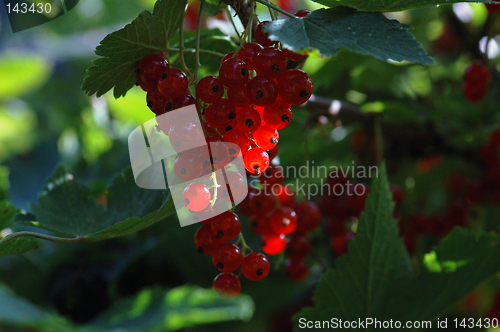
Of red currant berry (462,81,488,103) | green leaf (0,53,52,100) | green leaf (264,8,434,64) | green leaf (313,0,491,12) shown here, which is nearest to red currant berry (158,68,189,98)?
green leaf (264,8,434,64)

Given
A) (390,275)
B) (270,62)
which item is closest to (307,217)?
(390,275)

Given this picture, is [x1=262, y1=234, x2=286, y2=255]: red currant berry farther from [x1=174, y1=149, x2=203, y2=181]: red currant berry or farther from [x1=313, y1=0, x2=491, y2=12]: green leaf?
[x1=313, y1=0, x2=491, y2=12]: green leaf

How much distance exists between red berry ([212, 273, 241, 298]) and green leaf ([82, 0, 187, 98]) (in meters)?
0.32

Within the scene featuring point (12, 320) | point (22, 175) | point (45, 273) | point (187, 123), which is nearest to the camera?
point (12, 320)

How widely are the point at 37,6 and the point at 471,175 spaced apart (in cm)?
132

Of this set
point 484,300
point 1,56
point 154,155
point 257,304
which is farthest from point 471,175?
point 1,56

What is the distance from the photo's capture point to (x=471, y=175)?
1369 mm

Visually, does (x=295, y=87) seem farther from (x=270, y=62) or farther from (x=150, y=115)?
(x=150, y=115)

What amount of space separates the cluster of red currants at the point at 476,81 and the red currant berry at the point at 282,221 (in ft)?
2.03

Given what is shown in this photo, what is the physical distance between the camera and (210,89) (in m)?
0.53

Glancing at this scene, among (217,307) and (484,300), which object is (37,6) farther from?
(484,300)

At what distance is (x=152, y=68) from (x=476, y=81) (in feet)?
2.71

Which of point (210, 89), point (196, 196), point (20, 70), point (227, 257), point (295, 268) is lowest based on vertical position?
point (295, 268)

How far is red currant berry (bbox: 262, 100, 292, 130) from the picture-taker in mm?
551
